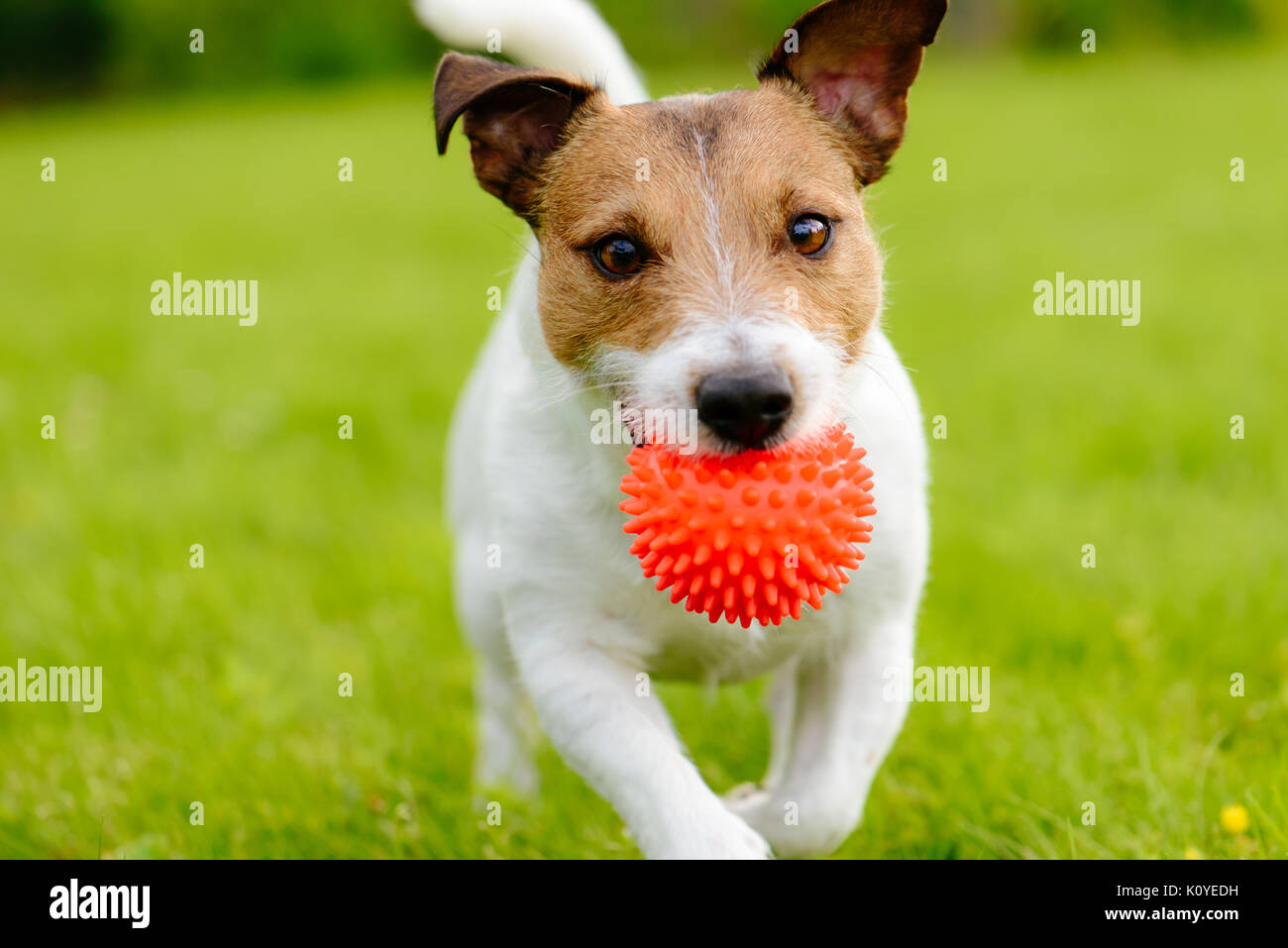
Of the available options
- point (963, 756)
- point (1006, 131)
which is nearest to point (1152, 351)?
point (963, 756)

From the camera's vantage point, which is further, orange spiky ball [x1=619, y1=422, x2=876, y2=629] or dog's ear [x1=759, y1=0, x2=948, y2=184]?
dog's ear [x1=759, y1=0, x2=948, y2=184]

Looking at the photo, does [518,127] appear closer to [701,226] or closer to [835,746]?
[701,226]

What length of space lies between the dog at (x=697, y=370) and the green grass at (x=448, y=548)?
415 mm

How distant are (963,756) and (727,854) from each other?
1205mm

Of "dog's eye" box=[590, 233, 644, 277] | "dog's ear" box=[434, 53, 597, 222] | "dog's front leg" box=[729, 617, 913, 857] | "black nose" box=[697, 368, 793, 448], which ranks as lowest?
"dog's front leg" box=[729, 617, 913, 857]

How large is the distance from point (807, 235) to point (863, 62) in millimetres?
649

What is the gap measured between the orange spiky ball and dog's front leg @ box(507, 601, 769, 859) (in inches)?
15.8

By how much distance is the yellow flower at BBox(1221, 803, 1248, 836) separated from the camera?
10.6 ft

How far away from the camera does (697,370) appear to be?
279 centimetres

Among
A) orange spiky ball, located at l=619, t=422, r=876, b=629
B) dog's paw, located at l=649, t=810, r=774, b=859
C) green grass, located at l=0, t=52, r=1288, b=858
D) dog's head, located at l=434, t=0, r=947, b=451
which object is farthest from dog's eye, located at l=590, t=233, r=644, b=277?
dog's paw, located at l=649, t=810, r=774, b=859

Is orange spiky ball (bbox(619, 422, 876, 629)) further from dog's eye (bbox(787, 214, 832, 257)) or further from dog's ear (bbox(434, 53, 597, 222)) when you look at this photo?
dog's ear (bbox(434, 53, 597, 222))

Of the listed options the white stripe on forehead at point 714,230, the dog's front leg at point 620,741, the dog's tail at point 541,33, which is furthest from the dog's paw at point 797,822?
the dog's tail at point 541,33

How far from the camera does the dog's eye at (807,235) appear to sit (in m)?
3.15
